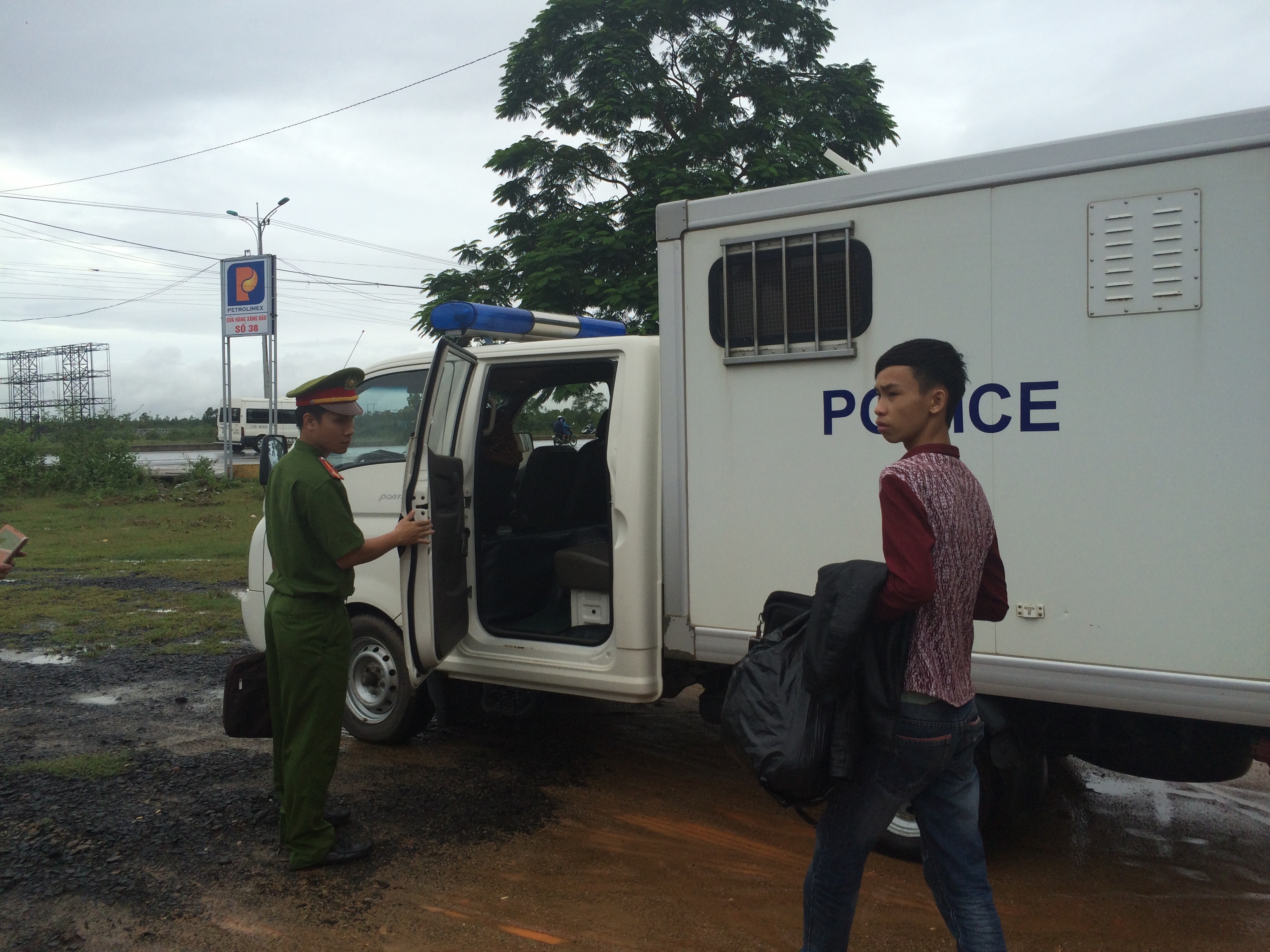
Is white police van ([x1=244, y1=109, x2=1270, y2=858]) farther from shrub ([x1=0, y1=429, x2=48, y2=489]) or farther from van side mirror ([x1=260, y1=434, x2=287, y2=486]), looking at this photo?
shrub ([x1=0, y1=429, x2=48, y2=489])

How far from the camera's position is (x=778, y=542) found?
3.95 meters

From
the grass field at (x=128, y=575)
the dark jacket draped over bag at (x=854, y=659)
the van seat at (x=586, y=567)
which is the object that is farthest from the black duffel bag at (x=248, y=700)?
the grass field at (x=128, y=575)

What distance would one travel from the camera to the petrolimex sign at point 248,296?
22906 mm

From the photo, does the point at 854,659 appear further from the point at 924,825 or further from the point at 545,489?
the point at 545,489

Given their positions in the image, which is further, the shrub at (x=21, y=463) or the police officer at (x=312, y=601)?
the shrub at (x=21, y=463)

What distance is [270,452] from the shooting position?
4688 millimetres

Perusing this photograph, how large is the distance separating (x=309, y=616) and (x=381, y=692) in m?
1.68

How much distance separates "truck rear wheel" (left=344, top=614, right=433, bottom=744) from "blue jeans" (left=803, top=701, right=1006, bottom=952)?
3.19m

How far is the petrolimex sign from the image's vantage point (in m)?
22.9

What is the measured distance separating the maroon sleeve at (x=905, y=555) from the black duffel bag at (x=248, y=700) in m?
3.01

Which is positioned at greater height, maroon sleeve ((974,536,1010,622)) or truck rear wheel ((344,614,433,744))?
maroon sleeve ((974,536,1010,622))

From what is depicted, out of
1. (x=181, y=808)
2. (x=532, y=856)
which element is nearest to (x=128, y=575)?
(x=181, y=808)

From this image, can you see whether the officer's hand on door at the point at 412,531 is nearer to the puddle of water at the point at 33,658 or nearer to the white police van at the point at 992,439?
the white police van at the point at 992,439

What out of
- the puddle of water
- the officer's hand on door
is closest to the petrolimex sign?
the puddle of water
